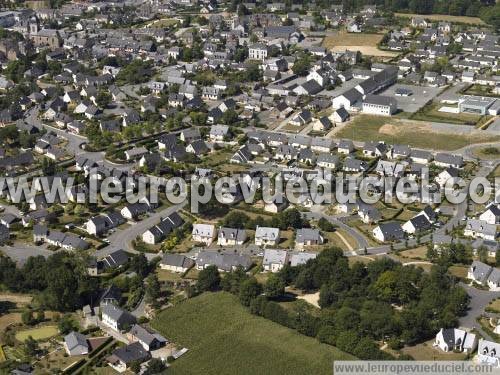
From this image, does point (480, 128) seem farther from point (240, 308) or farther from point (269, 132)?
point (240, 308)

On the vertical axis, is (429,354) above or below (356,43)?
below

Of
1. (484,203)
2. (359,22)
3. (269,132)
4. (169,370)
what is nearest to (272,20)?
(359,22)

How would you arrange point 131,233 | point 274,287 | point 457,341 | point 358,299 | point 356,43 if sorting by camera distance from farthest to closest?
1. point 356,43
2. point 131,233
3. point 274,287
4. point 358,299
5. point 457,341

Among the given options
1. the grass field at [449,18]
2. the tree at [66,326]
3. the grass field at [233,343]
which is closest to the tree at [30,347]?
the tree at [66,326]

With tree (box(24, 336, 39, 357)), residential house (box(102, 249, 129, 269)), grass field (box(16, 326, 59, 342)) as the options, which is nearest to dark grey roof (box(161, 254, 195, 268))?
residential house (box(102, 249, 129, 269))

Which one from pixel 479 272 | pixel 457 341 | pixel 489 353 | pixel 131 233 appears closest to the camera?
pixel 489 353

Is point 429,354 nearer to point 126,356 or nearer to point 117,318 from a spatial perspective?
point 126,356

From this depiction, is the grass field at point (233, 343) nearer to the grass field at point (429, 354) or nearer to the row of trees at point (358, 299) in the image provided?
the row of trees at point (358, 299)

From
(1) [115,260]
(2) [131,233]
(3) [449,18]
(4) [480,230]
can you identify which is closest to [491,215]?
(4) [480,230]
